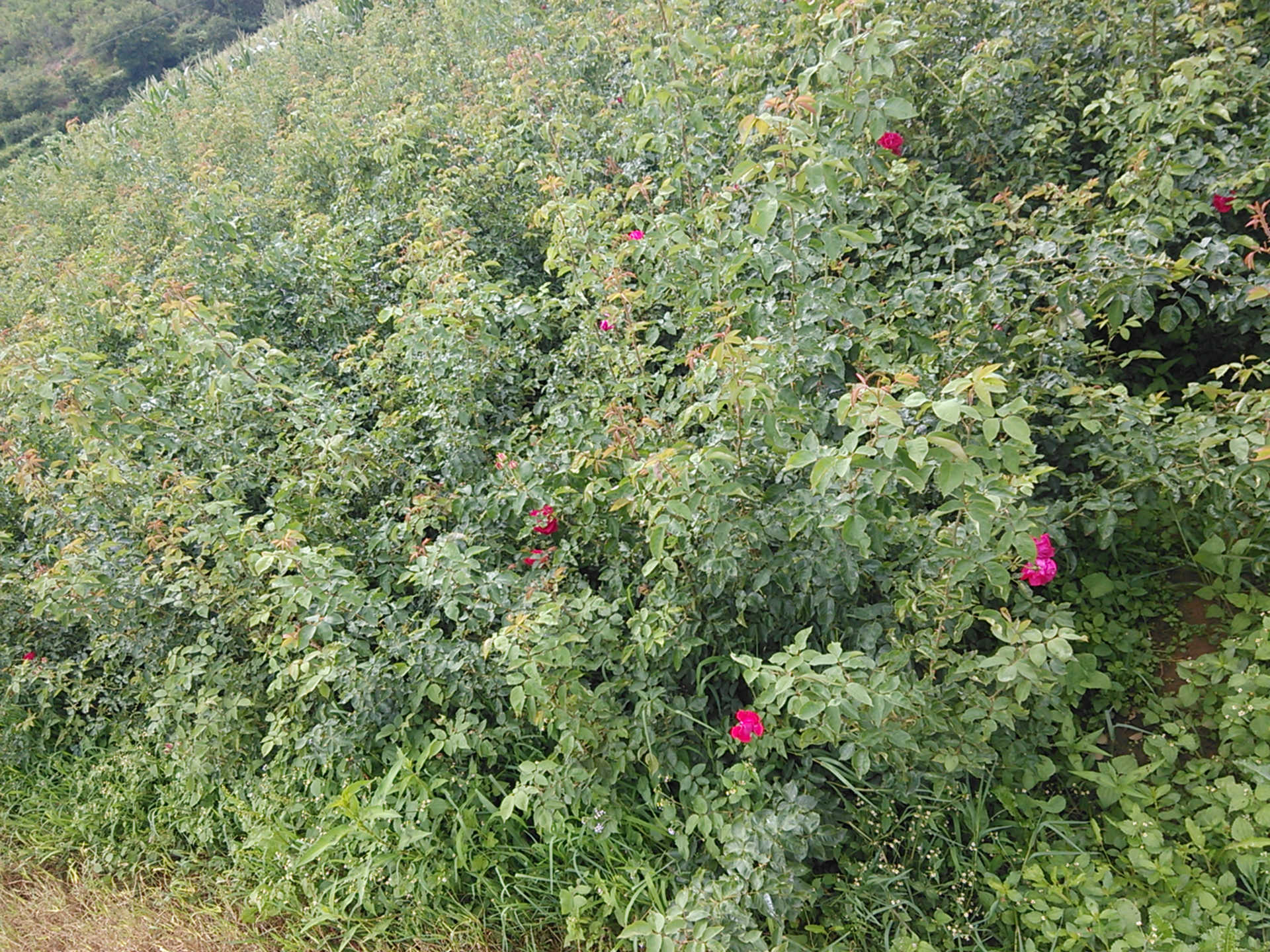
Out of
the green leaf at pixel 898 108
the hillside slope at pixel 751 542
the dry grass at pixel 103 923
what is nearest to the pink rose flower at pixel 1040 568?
the hillside slope at pixel 751 542

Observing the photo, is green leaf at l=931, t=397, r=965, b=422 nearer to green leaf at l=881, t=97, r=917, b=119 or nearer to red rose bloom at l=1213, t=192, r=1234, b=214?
green leaf at l=881, t=97, r=917, b=119

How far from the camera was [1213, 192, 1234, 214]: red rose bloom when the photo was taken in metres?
2.06

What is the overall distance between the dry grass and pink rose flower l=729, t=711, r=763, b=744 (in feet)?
5.00

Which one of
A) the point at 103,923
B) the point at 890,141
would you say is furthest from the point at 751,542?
the point at 103,923

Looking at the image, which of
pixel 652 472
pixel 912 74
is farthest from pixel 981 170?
pixel 652 472

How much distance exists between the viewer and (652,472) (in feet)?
5.66

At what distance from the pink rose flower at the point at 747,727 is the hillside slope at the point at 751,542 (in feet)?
0.29

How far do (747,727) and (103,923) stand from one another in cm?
220

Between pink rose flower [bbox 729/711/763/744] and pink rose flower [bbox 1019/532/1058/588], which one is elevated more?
pink rose flower [bbox 1019/532/1058/588]

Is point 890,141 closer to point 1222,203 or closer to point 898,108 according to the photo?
point 898,108

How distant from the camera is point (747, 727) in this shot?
1748 mm

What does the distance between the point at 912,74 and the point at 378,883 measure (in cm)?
335

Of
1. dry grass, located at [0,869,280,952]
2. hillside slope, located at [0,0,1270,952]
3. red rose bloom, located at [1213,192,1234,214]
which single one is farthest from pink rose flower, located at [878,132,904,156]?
dry grass, located at [0,869,280,952]

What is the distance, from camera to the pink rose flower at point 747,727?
174 cm
